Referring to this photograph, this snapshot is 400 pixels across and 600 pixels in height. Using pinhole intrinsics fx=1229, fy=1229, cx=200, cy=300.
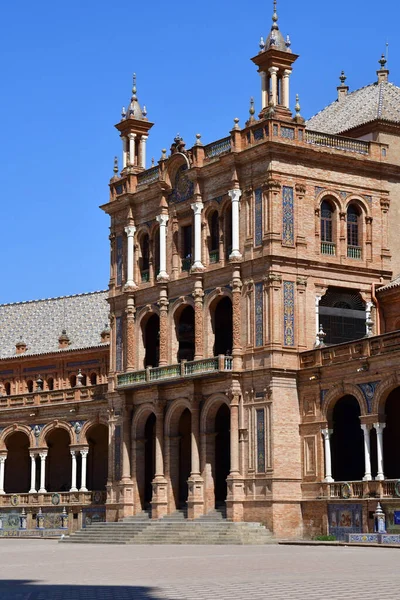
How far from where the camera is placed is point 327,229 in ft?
187

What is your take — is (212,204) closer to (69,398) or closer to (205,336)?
(205,336)

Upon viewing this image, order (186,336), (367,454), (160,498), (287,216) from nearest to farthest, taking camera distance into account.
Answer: (367,454) < (287,216) < (160,498) < (186,336)

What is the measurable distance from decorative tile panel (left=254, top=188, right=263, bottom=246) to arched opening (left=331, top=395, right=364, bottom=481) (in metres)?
8.11

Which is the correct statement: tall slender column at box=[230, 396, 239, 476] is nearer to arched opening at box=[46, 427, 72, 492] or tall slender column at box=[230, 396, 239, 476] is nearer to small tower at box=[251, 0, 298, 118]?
small tower at box=[251, 0, 298, 118]

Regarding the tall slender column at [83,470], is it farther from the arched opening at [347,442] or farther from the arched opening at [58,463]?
the arched opening at [347,442]

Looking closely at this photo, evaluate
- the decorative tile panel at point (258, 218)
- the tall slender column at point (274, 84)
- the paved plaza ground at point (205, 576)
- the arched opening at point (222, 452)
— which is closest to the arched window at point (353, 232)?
the decorative tile panel at point (258, 218)

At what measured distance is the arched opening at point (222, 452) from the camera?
191 ft

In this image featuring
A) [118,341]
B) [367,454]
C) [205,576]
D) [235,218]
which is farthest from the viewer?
[118,341]

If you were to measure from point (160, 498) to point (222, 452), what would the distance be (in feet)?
12.2

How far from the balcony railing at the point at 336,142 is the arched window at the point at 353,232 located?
2697 mm

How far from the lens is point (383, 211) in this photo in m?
58.3

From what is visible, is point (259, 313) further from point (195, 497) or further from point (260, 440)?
point (195, 497)

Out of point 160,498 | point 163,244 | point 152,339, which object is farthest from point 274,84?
point 160,498

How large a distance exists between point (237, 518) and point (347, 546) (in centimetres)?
952
